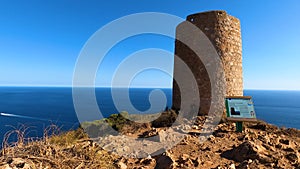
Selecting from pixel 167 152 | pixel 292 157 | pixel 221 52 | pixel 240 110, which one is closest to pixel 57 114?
pixel 221 52

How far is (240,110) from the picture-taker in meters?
6.07

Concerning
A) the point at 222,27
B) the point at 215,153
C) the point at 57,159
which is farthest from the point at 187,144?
the point at 222,27

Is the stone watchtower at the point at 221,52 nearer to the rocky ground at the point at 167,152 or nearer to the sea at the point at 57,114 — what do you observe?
the sea at the point at 57,114

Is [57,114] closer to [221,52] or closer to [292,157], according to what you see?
[221,52]

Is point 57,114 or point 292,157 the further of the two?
point 57,114

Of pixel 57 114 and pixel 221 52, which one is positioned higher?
pixel 221 52

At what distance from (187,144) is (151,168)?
1706mm

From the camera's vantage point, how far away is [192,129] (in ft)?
21.7

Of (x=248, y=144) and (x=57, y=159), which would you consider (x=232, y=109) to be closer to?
(x=248, y=144)

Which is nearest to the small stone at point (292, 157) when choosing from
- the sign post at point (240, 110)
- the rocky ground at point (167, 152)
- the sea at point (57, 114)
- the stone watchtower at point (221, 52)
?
the rocky ground at point (167, 152)

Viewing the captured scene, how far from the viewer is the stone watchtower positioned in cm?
839

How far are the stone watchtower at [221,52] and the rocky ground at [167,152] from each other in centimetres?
227

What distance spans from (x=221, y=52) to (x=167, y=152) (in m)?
5.73

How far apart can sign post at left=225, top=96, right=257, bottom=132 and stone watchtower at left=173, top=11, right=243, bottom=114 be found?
2.09m
